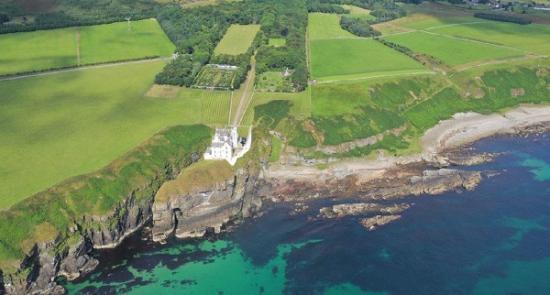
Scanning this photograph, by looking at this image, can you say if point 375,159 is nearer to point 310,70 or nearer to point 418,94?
point 418,94

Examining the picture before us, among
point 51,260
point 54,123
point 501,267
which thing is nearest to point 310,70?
point 54,123

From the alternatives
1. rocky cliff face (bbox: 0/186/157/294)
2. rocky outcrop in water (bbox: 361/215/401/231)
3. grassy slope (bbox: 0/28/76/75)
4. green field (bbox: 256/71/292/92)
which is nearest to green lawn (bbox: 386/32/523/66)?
green field (bbox: 256/71/292/92)

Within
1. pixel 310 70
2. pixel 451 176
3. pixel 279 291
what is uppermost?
pixel 310 70

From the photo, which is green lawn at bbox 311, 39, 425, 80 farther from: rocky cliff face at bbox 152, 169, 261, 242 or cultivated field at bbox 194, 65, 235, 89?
rocky cliff face at bbox 152, 169, 261, 242

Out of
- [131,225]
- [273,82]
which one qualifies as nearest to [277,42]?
[273,82]

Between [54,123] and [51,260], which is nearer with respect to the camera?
[51,260]

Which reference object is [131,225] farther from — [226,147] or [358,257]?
[358,257]
